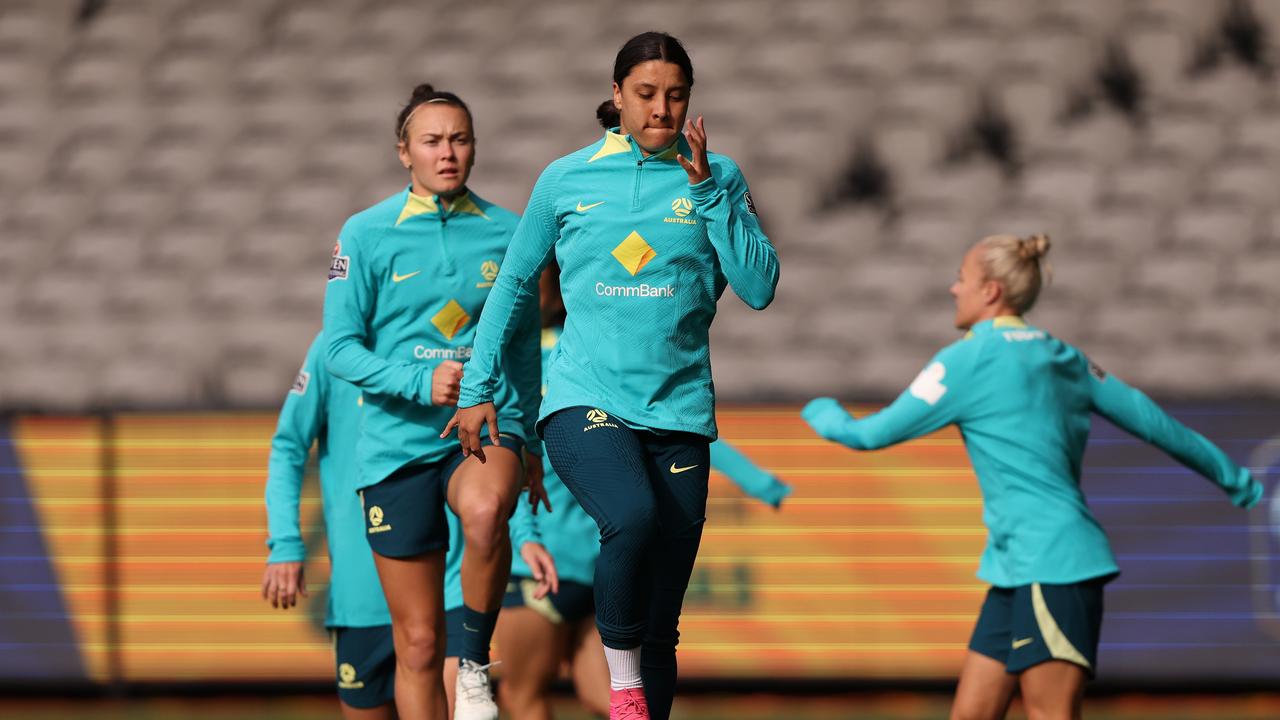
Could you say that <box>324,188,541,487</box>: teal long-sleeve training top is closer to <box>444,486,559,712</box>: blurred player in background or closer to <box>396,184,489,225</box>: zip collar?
<box>396,184,489,225</box>: zip collar

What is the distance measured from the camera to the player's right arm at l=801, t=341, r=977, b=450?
15.2ft

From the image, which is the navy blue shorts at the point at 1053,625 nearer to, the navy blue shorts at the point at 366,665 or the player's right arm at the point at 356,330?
the player's right arm at the point at 356,330

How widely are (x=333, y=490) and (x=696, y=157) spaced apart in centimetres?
198

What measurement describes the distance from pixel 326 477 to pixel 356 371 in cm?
85

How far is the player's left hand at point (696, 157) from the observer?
3.59m

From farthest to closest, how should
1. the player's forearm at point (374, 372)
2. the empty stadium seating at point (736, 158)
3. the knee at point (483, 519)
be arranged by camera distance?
the empty stadium seating at point (736, 158) → the player's forearm at point (374, 372) → the knee at point (483, 519)

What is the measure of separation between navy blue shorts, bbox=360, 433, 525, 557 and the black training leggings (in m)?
0.56

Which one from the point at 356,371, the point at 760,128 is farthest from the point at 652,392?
the point at 760,128

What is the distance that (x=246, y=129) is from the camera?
11742mm

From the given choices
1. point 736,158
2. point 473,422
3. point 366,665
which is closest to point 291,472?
point 366,665

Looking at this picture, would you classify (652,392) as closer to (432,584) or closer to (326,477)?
(432,584)

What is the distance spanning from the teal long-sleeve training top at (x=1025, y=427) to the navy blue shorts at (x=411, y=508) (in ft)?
3.86

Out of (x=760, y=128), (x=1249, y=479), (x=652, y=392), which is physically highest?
(x=760, y=128)

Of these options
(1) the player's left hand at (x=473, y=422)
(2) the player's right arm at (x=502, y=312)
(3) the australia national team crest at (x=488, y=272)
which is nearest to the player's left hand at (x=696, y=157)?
(2) the player's right arm at (x=502, y=312)
